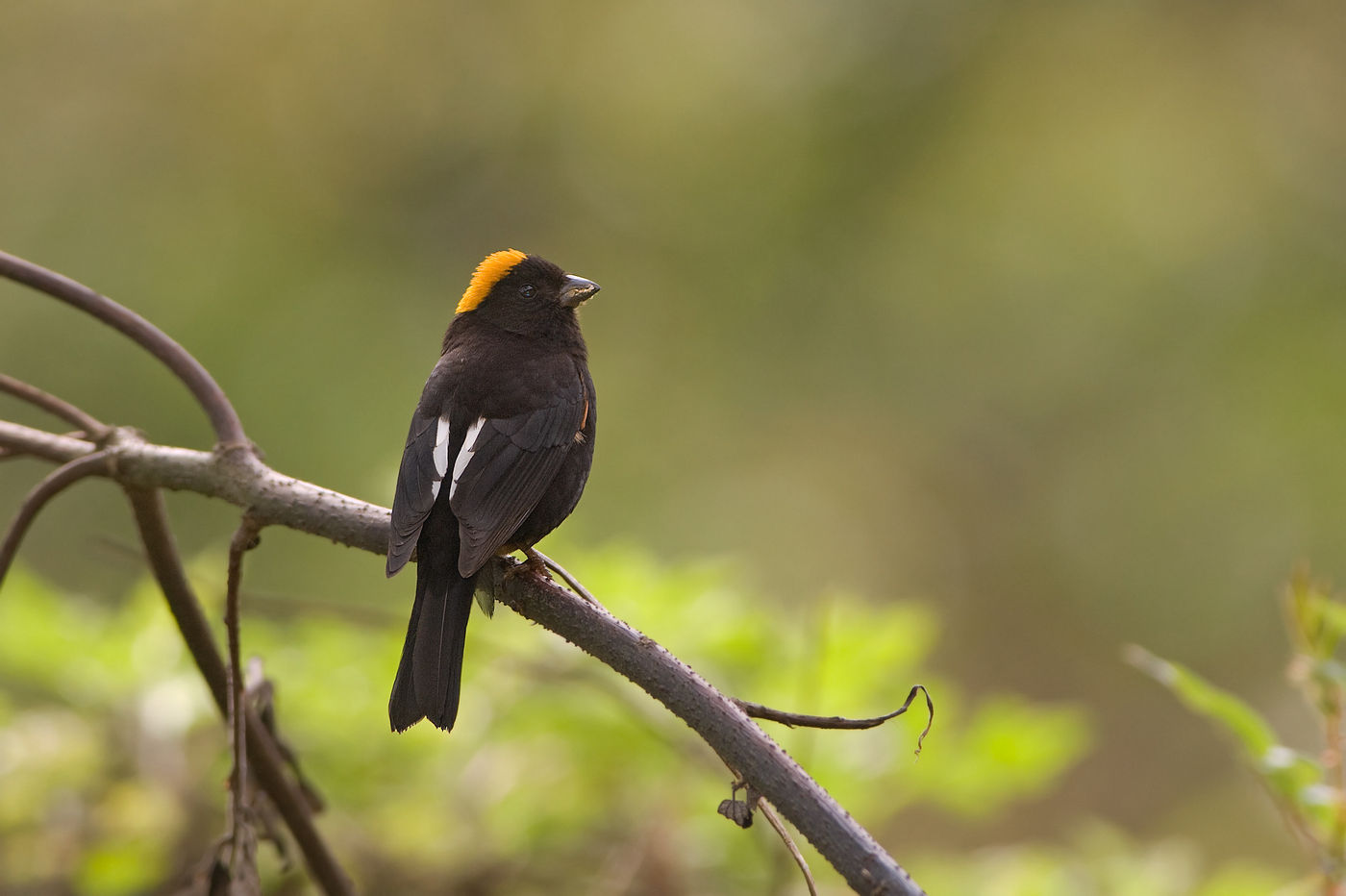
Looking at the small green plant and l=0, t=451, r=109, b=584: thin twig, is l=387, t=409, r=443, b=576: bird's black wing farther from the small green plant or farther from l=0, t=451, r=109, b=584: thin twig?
the small green plant

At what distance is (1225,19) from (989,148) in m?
2.61

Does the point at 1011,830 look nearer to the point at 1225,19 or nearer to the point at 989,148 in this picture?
the point at 989,148

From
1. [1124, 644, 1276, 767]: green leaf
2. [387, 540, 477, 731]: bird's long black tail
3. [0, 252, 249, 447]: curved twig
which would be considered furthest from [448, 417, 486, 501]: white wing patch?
[1124, 644, 1276, 767]: green leaf

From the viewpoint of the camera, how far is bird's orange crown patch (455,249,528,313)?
3.29 meters

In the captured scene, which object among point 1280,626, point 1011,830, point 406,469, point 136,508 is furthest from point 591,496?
point 136,508

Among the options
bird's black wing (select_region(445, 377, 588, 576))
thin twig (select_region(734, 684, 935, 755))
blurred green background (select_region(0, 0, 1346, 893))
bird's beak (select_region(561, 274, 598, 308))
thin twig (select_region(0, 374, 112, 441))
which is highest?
blurred green background (select_region(0, 0, 1346, 893))

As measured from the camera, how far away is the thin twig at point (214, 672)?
1646mm

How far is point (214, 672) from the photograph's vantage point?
67.9 inches

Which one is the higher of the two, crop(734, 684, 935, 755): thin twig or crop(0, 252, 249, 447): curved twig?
crop(0, 252, 249, 447): curved twig

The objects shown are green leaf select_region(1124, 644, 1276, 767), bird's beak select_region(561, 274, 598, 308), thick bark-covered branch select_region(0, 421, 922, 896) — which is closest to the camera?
thick bark-covered branch select_region(0, 421, 922, 896)

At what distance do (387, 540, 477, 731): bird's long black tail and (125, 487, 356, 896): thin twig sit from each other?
188 mm

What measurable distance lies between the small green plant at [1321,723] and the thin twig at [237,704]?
4.10 feet

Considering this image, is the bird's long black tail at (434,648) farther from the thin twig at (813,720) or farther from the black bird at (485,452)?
the thin twig at (813,720)

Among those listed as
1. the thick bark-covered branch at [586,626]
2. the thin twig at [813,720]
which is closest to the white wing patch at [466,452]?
the thick bark-covered branch at [586,626]
